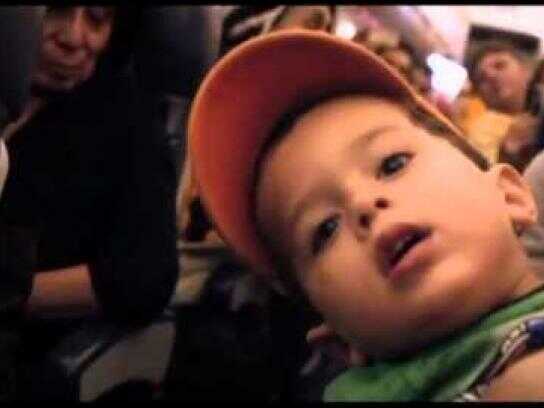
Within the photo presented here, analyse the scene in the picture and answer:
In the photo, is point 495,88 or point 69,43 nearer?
point 69,43

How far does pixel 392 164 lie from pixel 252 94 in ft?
0.35

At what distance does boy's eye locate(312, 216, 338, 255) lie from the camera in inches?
21.5

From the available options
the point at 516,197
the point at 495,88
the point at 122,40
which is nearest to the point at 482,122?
the point at 495,88

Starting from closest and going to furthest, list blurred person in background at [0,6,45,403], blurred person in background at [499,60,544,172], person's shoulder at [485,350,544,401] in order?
person's shoulder at [485,350,544,401] < blurred person in background at [0,6,45,403] < blurred person in background at [499,60,544,172]

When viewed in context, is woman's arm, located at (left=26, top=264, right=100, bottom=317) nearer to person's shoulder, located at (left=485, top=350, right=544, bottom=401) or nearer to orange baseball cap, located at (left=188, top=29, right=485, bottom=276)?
orange baseball cap, located at (left=188, top=29, right=485, bottom=276)

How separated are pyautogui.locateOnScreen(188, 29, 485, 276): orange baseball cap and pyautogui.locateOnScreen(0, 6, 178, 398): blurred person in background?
0.22 meters

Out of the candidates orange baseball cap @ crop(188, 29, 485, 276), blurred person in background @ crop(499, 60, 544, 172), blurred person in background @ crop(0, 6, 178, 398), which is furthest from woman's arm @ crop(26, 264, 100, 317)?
blurred person in background @ crop(499, 60, 544, 172)

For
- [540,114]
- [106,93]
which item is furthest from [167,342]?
[540,114]

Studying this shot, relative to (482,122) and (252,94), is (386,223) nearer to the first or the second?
(252,94)

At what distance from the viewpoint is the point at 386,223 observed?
0.51m

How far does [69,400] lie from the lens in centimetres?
80

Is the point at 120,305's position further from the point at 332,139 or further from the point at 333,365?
the point at 332,139

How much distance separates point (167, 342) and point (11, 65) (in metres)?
0.38

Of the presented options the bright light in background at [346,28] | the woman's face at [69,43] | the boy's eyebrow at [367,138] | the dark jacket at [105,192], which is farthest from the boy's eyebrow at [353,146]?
the bright light in background at [346,28]
